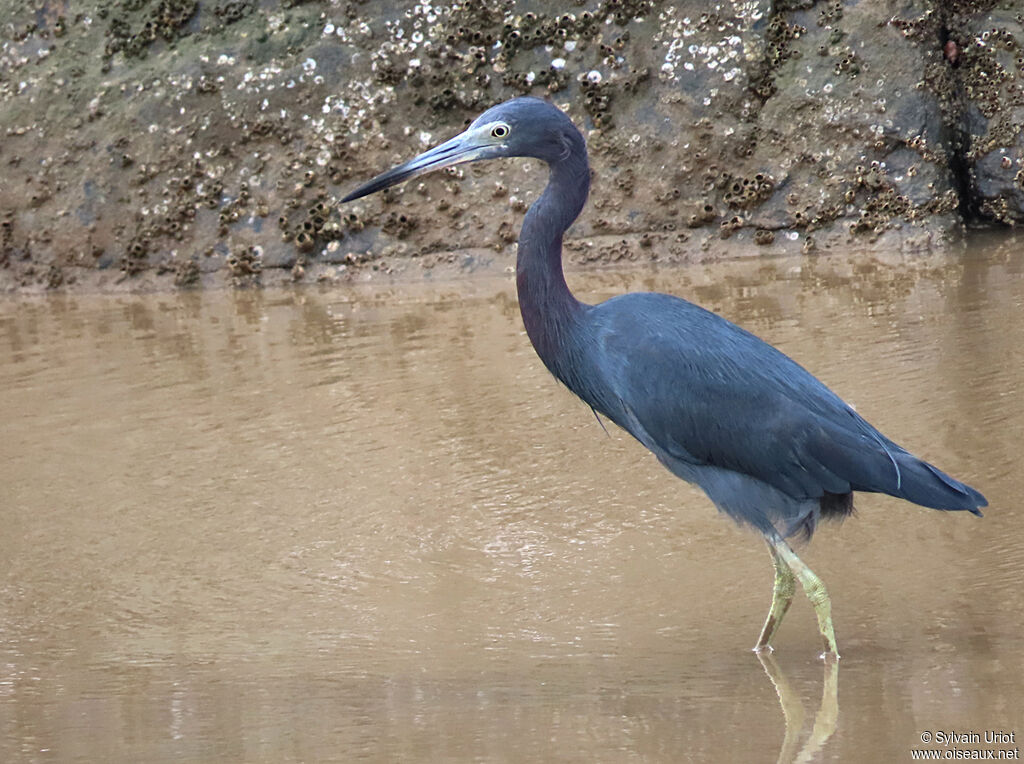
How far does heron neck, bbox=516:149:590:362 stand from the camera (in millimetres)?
3898

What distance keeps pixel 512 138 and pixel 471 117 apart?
4.96 meters

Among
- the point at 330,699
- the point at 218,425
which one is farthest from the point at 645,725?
the point at 218,425

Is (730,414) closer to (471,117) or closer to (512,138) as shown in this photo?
(512,138)

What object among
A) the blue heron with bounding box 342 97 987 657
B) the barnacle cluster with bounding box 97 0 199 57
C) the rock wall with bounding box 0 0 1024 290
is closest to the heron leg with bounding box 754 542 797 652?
the blue heron with bounding box 342 97 987 657

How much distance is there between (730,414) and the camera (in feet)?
12.0

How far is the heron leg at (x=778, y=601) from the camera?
360cm

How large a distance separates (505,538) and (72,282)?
560 centimetres

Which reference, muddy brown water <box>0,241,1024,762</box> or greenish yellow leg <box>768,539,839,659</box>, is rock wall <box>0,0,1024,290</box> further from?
greenish yellow leg <box>768,539,839,659</box>

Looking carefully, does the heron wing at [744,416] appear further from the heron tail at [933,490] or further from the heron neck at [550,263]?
the heron neck at [550,263]

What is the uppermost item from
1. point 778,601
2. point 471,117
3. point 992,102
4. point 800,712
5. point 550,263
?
point 471,117

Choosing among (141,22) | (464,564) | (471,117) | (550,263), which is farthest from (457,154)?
(141,22)

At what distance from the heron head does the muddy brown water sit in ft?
4.06

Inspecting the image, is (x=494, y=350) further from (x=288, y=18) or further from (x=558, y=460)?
(x=288, y=18)

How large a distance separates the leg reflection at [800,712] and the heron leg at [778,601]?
0.16 feet
